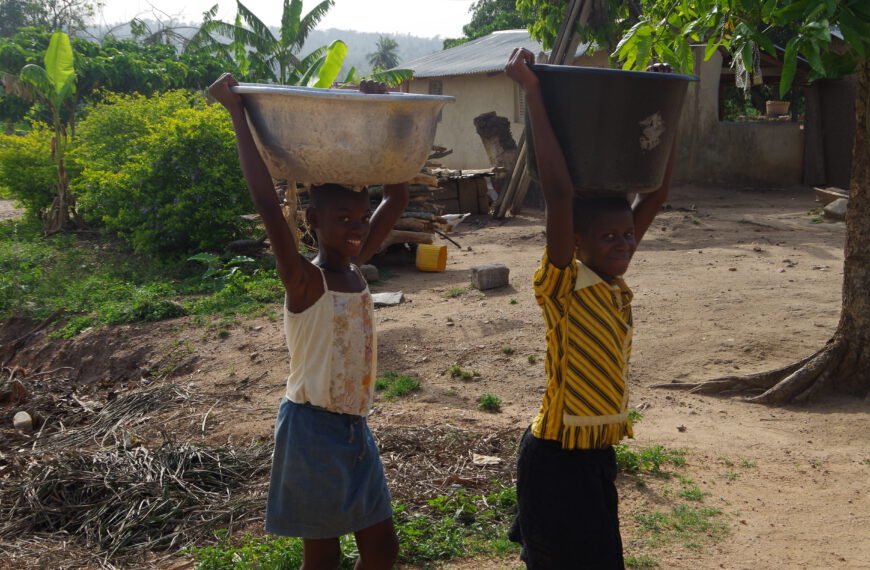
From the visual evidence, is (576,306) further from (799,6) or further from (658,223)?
(658,223)

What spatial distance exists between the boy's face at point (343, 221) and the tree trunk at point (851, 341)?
314 centimetres

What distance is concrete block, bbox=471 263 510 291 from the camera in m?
7.38

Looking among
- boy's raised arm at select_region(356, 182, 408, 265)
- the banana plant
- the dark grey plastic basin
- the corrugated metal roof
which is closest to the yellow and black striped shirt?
the dark grey plastic basin

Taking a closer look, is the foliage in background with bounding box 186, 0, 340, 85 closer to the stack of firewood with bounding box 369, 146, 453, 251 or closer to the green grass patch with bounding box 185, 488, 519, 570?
the stack of firewood with bounding box 369, 146, 453, 251

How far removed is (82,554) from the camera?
3145mm

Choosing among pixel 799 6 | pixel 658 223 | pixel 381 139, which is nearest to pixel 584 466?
pixel 381 139

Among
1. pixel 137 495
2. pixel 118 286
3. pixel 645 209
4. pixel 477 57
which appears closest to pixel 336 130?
pixel 645 209

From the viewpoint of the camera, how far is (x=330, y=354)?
2.17 metres

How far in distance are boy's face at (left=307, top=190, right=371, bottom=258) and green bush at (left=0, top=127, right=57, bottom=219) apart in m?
11.4

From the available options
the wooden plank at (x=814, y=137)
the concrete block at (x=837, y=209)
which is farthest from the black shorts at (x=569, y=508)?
the wooden plank at (x=814, y=137)

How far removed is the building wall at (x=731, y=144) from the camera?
1418 centimetres

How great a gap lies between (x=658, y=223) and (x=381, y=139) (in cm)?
946

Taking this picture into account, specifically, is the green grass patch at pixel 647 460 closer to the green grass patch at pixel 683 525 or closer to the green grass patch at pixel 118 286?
the green grass patch at pixel 683 525

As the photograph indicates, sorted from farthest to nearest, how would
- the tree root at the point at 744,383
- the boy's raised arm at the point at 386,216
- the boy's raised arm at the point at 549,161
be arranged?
the tree root at the point at 744,383, the boy's raised arm at the point at 386,216, the boy's raised arm at the point at 549,161
